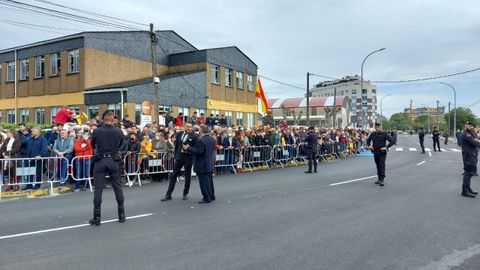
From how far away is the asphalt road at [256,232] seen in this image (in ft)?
16.4

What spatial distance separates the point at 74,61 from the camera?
3038cm

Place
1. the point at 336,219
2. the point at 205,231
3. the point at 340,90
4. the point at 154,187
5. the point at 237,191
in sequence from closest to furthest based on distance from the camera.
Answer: the point at 205,231 → the point at 336,219 → the point at 237,191 → the point at 154,187 → the point at 340,90

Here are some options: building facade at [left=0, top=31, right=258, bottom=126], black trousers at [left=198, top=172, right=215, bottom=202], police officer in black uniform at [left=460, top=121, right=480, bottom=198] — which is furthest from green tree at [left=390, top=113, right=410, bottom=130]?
black trousers at [left=198, top=172, right=215, bottom=202]

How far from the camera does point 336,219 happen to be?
7.29m

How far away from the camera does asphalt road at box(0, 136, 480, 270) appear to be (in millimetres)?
4996

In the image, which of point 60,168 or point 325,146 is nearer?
point 60,168

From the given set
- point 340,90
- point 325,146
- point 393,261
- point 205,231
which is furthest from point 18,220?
point 340,90

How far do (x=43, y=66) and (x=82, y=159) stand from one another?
2551 centimetres

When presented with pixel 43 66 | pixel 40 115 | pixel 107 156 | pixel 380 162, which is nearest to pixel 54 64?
pixel 43 66

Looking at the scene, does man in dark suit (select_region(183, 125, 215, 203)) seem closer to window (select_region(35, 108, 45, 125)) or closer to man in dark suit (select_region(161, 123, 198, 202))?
man in dark suit (select_region(161, 123, 198, 202))

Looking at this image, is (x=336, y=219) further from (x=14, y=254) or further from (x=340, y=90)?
(x=340, y=90)

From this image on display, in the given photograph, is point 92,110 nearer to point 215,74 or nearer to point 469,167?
point 215,74

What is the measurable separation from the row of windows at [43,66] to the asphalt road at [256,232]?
22.6m

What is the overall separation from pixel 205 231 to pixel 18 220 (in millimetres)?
3809
